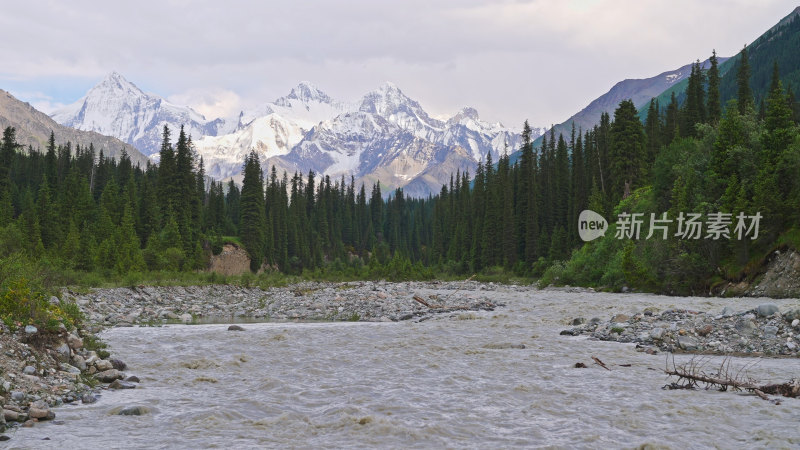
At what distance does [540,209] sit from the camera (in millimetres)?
79500

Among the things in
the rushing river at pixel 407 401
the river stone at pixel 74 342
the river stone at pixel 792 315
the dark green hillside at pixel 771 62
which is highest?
the dark green hillside at pixel 771 62

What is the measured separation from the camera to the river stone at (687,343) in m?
15.7

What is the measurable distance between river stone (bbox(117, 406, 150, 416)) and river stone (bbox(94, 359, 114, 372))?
10.2 feet

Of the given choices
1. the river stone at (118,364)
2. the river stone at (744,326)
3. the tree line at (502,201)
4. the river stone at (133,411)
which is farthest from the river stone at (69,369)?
the tree line at (502,201)

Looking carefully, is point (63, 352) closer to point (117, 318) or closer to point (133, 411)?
point (133, 411)

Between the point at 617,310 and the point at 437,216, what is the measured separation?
101046mm

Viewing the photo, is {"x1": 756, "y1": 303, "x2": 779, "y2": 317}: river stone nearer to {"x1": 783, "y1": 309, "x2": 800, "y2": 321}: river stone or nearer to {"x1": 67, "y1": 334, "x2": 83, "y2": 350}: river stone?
{"x1": 783, "y1": 309, "x2": 800, "y2": 321}: river stone

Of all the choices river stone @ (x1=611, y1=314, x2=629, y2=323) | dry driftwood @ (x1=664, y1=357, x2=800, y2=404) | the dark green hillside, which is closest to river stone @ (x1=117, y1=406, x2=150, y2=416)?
dry driftwood @ (x1=664, y1=357, x2=800, y2=404)

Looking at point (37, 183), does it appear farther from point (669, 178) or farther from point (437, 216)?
point (669, 178)

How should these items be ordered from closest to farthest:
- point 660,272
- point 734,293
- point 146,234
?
1. point 734,293
2. point 660,272
3. point 146,234

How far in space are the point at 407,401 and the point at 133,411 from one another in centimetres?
483

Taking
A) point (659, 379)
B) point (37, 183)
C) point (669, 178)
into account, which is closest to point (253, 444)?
point (659, 379)

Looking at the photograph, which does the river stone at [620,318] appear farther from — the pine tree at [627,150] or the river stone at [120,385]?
the pine tree at [627,150]

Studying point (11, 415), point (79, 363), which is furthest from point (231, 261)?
point (11, 415)
